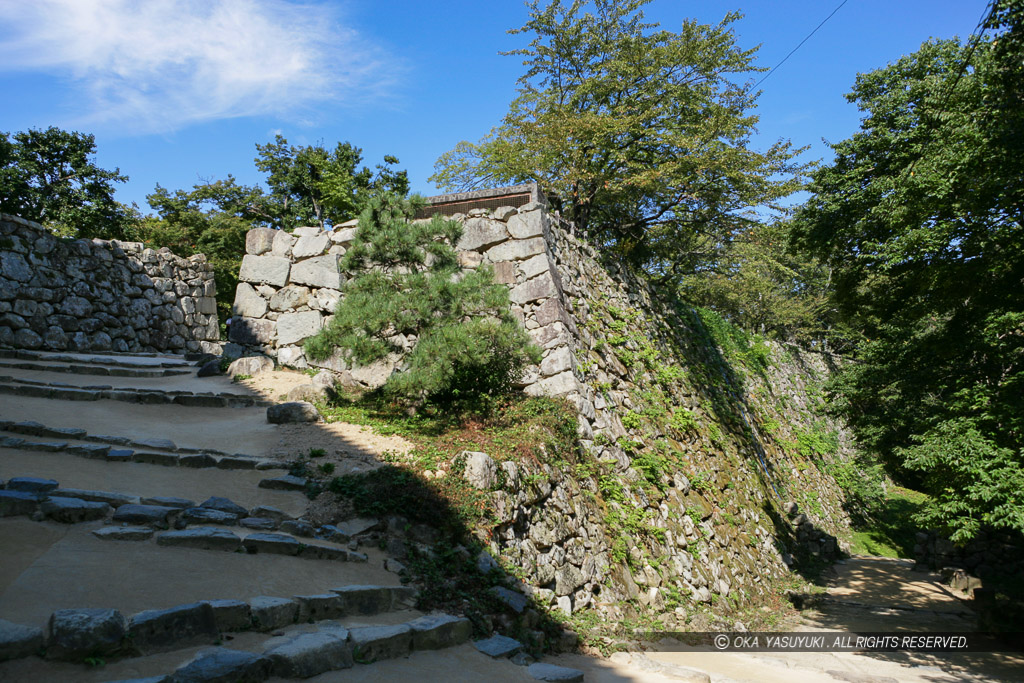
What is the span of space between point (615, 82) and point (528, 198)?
184 inches

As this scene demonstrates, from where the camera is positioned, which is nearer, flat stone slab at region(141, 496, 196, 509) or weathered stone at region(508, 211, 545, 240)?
flat stone slab at region(141, 496, 196, 509)

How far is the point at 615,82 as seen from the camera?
12.5m

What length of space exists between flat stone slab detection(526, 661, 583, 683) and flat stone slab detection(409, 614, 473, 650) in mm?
555

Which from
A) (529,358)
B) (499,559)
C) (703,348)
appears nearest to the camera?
(499,559)

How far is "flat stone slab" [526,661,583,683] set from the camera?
12.8ft

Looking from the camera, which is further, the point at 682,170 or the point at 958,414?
the point at 682,170


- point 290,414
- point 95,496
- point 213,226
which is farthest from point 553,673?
point 213,226

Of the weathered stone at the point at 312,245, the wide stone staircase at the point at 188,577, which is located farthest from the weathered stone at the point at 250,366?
the wide stone staircase at the point at 188,577

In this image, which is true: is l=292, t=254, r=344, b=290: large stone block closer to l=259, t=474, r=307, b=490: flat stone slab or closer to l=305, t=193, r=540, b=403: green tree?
l=305, t=193, r=540, b=403: green tree

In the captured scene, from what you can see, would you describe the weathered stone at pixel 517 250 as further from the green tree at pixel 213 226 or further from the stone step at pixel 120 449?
the green tree at pixel 213 226

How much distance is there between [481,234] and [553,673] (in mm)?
7116

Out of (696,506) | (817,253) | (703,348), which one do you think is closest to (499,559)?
(696,506)

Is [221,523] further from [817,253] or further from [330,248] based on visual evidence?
[817,253]

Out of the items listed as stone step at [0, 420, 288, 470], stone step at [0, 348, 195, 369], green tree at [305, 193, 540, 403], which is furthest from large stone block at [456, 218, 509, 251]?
stone step at [0, 348, 195, 369]
